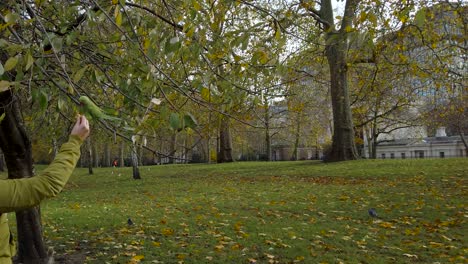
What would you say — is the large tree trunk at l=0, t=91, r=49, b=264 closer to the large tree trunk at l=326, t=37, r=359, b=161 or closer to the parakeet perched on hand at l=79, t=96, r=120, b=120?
the parakeet perched on hand at l=79, t=96, r=120, b=120

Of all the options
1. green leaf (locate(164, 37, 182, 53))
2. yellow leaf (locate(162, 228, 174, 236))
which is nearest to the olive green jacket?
green leaf (locate(164, 37, 182, 53))

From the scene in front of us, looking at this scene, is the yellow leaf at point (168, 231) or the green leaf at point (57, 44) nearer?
the green leaf at point (57, 44)

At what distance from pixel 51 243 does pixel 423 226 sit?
5921 mm

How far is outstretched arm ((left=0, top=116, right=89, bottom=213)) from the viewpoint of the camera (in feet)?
6.69

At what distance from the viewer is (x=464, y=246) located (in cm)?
559

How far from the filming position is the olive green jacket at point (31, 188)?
80.4 inches

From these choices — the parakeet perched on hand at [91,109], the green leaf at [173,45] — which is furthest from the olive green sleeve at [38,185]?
the green leaf at [173,45]

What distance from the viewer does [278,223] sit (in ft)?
23.9

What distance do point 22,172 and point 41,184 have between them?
11.0 feet

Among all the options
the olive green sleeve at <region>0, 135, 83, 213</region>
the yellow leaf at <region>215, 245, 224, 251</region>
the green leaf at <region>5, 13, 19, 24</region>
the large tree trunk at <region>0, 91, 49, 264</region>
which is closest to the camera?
the olive green sleeve at <region>0, 135, 83, 213</region>

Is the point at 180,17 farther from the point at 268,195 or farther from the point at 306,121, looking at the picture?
the point at 306,121

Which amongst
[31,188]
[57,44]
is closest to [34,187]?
[31,188]

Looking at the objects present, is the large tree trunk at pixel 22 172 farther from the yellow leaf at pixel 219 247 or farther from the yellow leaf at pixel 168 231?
the yellow leaf at pixel 219 247

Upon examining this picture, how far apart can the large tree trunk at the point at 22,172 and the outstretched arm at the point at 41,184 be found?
3.05 meters
